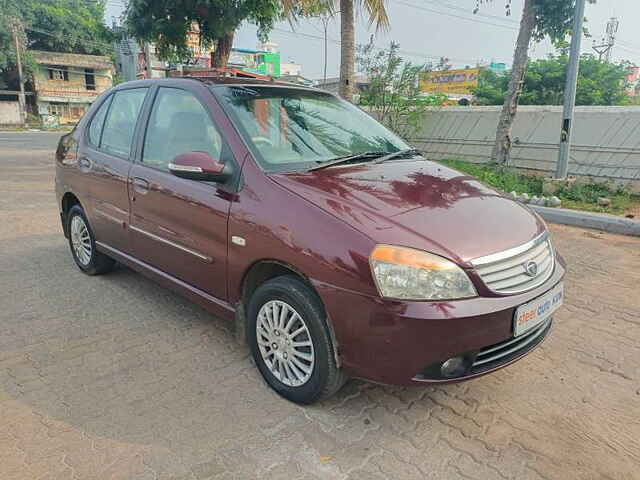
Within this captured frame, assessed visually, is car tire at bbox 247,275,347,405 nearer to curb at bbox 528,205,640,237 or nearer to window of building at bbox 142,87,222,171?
window of building at bbox 142,87,222,171

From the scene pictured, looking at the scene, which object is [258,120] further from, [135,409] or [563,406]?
[563,406]

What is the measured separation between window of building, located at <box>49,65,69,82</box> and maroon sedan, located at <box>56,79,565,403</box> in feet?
156

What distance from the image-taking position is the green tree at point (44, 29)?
38375 millimetres

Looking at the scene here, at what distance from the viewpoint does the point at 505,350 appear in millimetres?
2422

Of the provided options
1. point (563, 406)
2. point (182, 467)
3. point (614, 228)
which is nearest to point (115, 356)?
point (182, 467)

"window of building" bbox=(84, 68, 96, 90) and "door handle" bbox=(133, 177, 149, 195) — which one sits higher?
"window of building" bbox=(84, 68, 96, 90)

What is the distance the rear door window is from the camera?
375 cm

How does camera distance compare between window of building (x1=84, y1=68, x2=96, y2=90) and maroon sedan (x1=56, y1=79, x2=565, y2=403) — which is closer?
maroon sedan (x1=56, y1=79, x2=565, y2=403)

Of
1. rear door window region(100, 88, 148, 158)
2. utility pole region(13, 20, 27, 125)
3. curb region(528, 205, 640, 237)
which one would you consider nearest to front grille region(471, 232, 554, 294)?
rear door window region(100, 88, 148, 158)

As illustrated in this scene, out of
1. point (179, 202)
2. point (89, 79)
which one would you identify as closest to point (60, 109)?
point (89, 79)

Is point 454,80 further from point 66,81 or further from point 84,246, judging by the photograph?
point 84,246

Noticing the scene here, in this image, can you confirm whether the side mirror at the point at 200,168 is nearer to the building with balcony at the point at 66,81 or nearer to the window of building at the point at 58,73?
the building with balcony at the point at 66,81

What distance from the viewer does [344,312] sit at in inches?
88.7

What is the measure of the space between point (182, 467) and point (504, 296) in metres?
1.70
